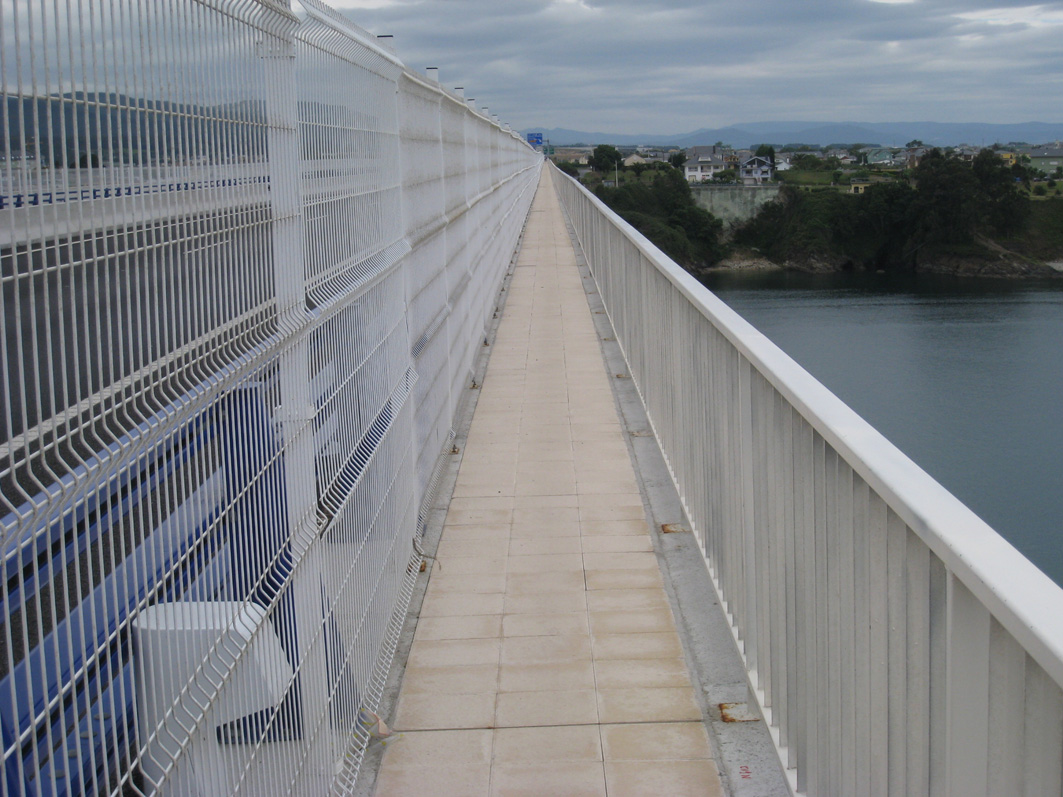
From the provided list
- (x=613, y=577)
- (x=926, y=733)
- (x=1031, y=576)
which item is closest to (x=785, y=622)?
(x=926, y=733)

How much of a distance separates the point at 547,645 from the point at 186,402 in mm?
2770

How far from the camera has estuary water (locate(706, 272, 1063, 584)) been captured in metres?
20.3

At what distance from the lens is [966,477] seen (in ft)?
67.4

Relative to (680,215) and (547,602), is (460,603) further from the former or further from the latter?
(680,215)

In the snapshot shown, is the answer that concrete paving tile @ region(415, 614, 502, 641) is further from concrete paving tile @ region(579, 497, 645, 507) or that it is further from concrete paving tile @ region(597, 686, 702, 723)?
concrete paving tile @ region(579, 497, 645, 507)

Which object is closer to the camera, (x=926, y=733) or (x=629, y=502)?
(x=926, y=733)

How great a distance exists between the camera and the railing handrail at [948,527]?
1.27 metres

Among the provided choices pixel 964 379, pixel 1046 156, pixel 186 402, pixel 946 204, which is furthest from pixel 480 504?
pixel 1046 156

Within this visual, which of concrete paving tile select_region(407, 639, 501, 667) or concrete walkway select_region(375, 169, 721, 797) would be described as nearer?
concrete walkway select_region(375, 169, 721, 797)

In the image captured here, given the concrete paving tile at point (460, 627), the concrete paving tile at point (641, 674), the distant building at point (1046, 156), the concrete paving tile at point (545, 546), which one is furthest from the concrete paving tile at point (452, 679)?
the distant building at point (1046, 156)

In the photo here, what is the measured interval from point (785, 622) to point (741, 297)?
46203 millimetres

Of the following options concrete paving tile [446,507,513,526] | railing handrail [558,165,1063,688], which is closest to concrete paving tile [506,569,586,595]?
concrete paving tile [446,507,513,526]

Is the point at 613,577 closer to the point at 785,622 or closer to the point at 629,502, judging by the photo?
the point at 629,502

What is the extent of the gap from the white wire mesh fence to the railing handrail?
122cm
